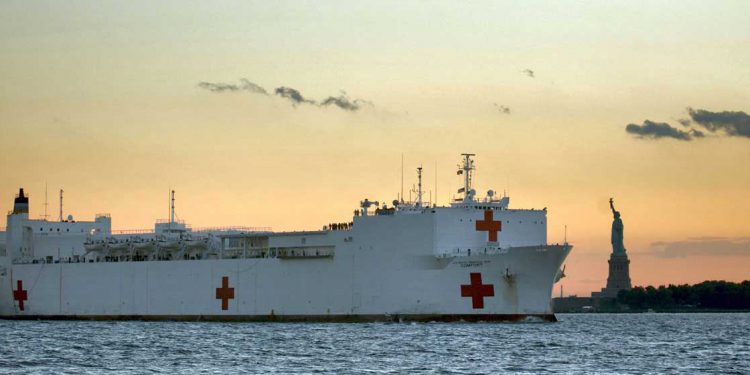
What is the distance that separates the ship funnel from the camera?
58.2m

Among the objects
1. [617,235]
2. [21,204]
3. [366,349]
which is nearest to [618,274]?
[617,235]

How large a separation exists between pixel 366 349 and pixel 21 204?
28.2 metres

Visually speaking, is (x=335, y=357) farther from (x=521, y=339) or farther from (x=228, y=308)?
(x=228, y=308)

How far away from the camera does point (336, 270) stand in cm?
4594

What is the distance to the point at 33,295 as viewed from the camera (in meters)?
56.9

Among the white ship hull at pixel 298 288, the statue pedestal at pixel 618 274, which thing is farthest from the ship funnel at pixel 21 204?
the statue pedestal at pixel 618 274

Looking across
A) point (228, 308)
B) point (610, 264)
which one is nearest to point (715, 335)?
point (228, 308)

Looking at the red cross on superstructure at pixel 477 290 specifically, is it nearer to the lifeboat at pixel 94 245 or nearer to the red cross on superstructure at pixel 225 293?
the red cross on superstructure at pixel 225 293

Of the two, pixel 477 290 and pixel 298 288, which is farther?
pixel 298 288

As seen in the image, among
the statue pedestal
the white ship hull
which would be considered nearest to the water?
the white ship hull

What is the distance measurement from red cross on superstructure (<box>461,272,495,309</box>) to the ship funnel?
23.0 metres

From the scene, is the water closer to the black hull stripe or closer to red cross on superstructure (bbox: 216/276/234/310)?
the black hull stripe

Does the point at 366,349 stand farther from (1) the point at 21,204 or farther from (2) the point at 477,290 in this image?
(1) the point at 21,204

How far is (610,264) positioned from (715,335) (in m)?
72.9
